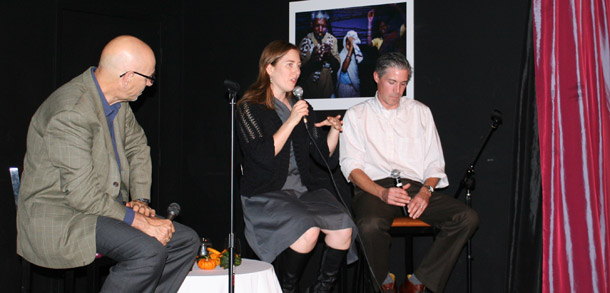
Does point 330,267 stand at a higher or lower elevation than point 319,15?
lower

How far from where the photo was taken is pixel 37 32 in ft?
11.8

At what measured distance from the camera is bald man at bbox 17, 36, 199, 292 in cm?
220

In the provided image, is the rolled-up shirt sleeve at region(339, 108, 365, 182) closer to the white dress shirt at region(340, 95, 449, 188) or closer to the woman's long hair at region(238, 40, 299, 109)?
the white dress shirt at region(340, 95, 449, 188)

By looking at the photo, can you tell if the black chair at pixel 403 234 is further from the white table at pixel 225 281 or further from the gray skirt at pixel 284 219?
the white table at pixel 225 281

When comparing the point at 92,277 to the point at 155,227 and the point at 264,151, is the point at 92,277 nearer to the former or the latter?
the point at 155,227

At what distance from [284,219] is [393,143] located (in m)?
1.03

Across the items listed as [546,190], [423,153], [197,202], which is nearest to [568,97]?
[546,190]

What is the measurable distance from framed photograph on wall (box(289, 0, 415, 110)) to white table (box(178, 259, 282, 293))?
1819mm

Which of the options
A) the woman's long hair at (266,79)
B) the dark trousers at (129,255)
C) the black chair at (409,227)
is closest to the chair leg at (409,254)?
the black chair at (409,227)

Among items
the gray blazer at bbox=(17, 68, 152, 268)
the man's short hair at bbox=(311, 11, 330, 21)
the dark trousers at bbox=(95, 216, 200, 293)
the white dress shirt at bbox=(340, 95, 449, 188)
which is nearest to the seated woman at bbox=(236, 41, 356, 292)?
the white dress shirt at bbox=(340, 95, 449, 188)

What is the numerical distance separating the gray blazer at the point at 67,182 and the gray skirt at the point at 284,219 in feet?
2.74

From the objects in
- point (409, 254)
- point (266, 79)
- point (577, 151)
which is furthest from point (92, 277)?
point (577, 151)

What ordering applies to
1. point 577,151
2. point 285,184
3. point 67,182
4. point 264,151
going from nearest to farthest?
1. point 67,182
2. point 577,151
3. point 264,151
4. point 285,184

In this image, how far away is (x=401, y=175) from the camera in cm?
354
